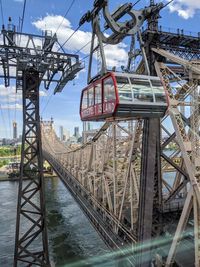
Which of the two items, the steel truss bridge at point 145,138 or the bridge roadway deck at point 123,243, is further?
the bridge roadway deck at point 123,243

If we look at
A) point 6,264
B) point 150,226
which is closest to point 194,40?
point 150,226

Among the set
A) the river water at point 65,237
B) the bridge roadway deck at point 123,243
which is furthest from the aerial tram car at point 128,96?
the river water at point 65,237

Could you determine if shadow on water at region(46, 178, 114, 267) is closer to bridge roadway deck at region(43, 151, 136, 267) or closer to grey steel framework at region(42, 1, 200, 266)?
bridge roadway deck at region(43, 151, 136, 267)

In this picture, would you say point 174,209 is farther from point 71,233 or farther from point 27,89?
point 71,233

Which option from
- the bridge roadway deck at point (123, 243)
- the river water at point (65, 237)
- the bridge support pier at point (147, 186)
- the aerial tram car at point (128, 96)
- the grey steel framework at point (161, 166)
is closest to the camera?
the aerial tram car at point (128, 96)

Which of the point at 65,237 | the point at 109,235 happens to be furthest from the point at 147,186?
the point at 65,237

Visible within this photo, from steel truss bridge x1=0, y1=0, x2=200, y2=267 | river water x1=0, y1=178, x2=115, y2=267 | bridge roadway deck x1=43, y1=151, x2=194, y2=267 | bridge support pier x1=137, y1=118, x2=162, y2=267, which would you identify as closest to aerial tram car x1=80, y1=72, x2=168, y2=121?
steel truss bridge x1=0, y1=0, x2=200, y2=267

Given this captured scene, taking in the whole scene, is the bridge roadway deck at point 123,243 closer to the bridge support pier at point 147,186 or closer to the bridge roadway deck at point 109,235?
the bridge roadway deck at point 109,235
